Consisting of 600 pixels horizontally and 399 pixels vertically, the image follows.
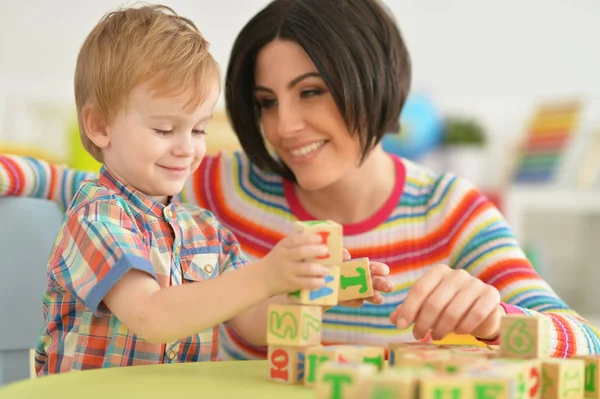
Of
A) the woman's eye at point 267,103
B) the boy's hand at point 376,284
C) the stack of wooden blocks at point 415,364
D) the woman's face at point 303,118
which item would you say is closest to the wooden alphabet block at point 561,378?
the stack of wooden blocks at point 415,364

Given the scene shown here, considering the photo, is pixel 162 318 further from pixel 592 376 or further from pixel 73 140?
pixel 73 140

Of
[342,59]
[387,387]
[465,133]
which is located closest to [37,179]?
[342,59]

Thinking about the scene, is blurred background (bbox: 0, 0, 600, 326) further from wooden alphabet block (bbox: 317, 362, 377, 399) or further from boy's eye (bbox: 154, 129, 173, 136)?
wooden alphabet block (bbox: 317, 362, 377, 399)

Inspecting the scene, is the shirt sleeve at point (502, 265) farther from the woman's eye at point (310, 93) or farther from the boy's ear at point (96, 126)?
the boy's ear at point (96, 126)

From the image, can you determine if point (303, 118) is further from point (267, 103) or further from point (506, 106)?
point (506, 106)

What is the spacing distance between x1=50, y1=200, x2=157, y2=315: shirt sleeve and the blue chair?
293 millimetres

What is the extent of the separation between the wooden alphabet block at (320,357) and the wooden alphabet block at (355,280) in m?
0.16

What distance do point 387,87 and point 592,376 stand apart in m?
0.74

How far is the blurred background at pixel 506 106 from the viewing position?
3600 mm

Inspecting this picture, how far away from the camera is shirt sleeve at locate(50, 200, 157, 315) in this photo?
0.89 m

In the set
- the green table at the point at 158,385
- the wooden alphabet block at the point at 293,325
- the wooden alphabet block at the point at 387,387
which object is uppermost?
the wooden alphabet block at the point at 293,325

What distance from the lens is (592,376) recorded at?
0.79 meters

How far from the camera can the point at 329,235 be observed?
→ 807 millimetres

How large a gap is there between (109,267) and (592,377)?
0.52 meters
